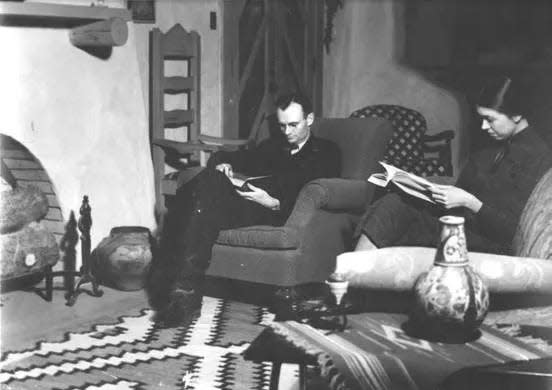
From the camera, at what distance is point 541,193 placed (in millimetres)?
2938

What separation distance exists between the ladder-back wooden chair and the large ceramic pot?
23.3 inches

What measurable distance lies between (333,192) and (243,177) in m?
0.48

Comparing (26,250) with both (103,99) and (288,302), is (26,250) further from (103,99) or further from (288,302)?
(288,302)

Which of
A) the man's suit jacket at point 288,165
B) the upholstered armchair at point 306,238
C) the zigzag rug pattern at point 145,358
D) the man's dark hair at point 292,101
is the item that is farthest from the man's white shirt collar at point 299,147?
the zigzag rug pattern at point 145,358

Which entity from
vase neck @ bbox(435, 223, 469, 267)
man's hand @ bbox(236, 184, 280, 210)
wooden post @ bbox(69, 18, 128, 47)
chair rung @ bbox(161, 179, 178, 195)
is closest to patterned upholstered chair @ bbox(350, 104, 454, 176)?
chair rung @ bbox(161, 179, 178, 195)

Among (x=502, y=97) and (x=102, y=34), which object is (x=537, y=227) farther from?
(x=102, y=34)

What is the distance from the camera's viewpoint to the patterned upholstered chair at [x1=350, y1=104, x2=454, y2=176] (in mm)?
6000

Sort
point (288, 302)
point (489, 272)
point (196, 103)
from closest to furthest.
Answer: point (288, 302) → point (489, 272) → point (196, 103)

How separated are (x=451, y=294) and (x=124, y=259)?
2437 millimetres

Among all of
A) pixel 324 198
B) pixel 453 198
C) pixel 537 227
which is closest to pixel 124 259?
pixel 324 198

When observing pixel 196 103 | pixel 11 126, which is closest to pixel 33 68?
pixel 11 126

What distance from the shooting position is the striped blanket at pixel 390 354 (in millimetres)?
1979

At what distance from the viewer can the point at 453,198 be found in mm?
3291

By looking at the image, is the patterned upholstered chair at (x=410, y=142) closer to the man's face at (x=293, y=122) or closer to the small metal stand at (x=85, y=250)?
the man's face at (x=293, y=122)
